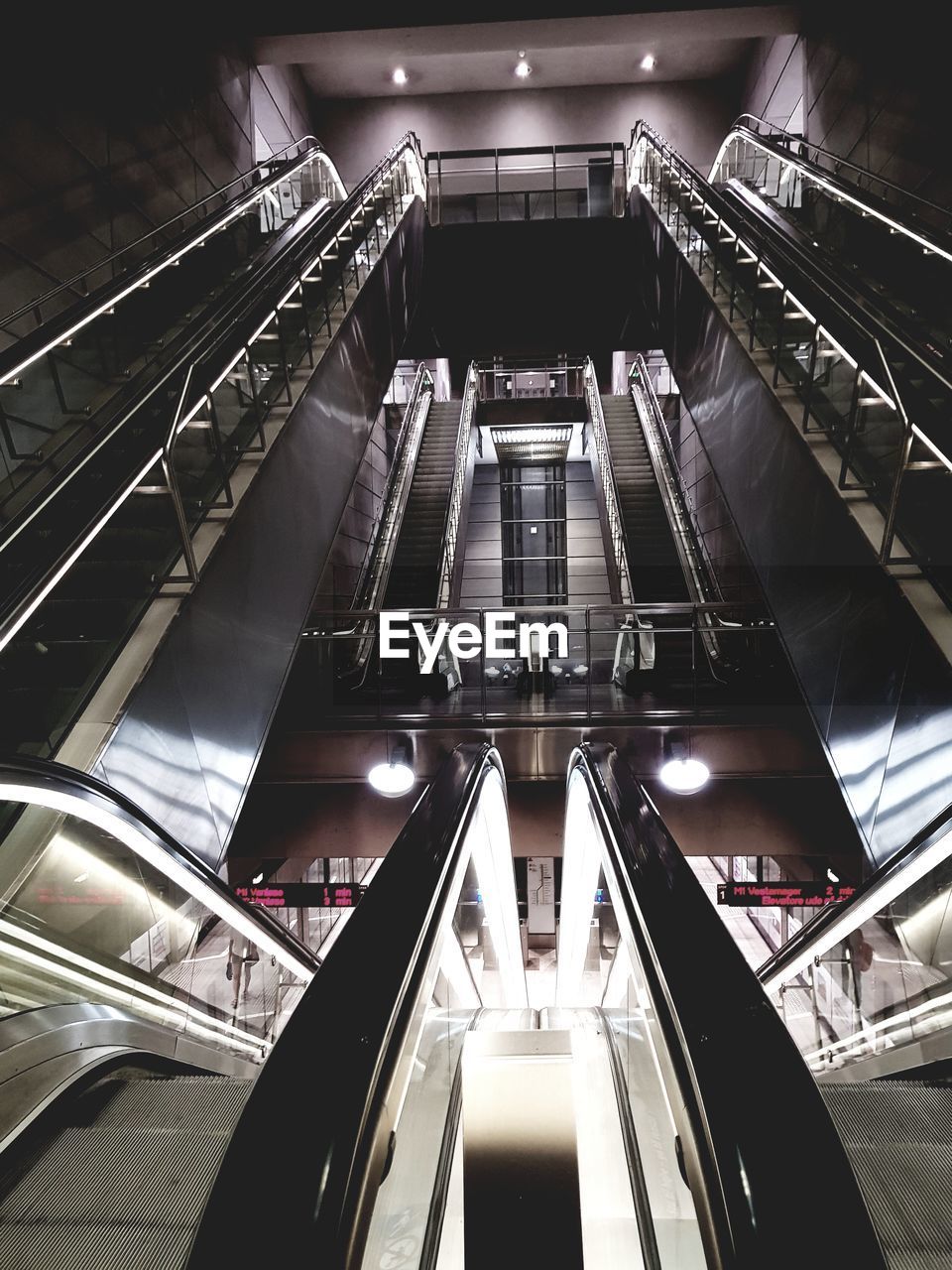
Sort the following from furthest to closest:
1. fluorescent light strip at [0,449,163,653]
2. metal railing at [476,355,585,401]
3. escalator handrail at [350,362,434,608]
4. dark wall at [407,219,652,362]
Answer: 1. metal railing at [476,355,585,401]
2. dark wall at [407,219,652,362]
3. escalator handrail at [350,362,434,608]
4. fluorescent light strip at [0,449,163,653]

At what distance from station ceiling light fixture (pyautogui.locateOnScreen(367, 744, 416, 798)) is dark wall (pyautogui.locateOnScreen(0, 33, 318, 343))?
16.0 ft

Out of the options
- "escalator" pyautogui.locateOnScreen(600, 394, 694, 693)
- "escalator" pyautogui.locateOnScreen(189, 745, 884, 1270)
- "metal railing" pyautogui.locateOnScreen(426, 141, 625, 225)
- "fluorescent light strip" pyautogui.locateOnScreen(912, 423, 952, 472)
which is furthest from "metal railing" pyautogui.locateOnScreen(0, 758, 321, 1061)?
"metal railing" pyautogui.locateOnScreen(426, 141, 625, 225)

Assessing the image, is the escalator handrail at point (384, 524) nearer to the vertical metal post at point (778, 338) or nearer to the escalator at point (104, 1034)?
the vertical metal post at point (778, 338)

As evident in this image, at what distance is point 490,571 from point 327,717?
10314mm

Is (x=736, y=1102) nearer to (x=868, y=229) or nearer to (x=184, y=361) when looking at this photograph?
(x=184, y=361)

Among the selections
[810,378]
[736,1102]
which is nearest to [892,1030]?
[736,1102]

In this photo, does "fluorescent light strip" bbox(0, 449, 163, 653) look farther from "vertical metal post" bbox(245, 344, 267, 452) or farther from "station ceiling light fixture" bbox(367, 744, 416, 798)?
"station ceiling light fixture" bbox(367, 744, 416, 798)

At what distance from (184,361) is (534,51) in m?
15.0

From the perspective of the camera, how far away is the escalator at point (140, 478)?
10.1ft

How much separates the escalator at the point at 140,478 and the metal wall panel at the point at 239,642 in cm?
21

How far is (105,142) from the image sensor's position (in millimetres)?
8539

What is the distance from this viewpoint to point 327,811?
6.84 m

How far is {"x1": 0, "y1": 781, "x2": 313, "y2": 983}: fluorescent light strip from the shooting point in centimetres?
197

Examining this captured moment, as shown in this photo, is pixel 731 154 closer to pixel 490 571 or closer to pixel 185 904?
pixel 490 571
